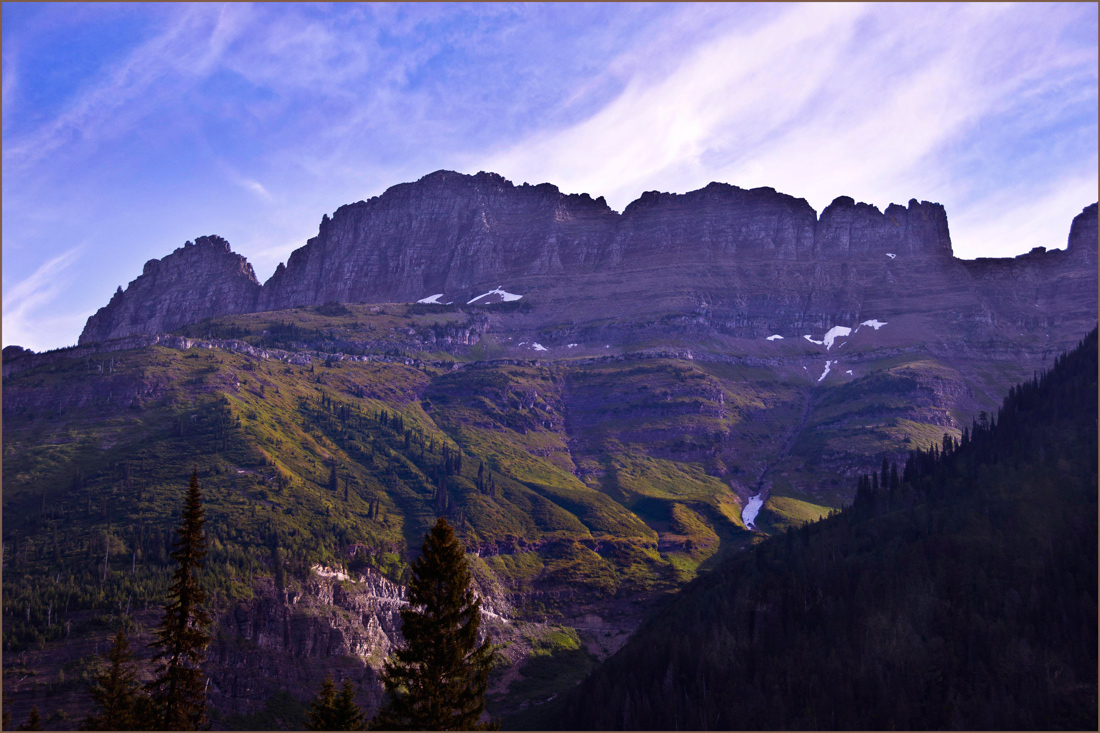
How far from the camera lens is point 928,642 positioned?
550ft

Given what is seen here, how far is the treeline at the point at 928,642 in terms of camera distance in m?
155

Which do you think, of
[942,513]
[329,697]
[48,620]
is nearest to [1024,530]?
[942,513]

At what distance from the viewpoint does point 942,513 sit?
200 meters

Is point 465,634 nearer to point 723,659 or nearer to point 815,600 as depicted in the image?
point 723,659

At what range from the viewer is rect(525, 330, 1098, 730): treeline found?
15462 centimetres

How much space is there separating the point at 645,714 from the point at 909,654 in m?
50.5

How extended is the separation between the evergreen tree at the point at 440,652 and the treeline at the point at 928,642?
11996 cm

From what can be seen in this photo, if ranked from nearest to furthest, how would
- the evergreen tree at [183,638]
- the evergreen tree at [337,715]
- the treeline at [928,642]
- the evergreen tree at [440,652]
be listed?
the evergreen tree at [440,652]
the evergreen tree at [183,638]
the evergreen tree at [337,715]
the treeline at [928,642]

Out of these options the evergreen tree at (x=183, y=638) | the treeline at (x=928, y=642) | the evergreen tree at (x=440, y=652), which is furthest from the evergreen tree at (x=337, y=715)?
the treeline at (x=928, y=642)

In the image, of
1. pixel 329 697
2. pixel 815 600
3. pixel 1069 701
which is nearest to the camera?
pixel 329 697

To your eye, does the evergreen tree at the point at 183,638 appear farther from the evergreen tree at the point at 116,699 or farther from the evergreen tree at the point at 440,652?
the evergreen tree at the point at 440,652

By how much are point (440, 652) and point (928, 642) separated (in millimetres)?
137339

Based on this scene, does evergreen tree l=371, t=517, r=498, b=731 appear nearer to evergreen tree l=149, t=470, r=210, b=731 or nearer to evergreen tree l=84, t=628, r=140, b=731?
evergreen tree l=149, t=470, r=210, b=731

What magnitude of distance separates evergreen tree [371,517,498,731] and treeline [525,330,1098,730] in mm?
119957
